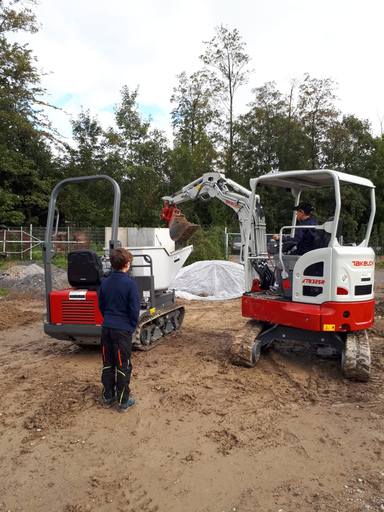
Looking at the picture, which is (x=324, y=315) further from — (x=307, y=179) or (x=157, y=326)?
(x=157, y=326)

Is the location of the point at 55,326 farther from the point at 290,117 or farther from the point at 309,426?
the point at 290,117

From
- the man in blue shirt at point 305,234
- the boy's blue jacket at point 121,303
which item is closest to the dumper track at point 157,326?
the boy's blue jacket at point 121,303

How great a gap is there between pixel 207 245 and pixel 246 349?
11598 mm

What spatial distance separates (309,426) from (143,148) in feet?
76.5

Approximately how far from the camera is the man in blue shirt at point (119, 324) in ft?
13.4

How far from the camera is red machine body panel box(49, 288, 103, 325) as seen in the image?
5.59 meters

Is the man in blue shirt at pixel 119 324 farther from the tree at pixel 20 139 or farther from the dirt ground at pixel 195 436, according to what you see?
the tree at pixel 20 139

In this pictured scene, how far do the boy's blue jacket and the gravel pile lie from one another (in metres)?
8.34

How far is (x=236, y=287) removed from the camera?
463 inches

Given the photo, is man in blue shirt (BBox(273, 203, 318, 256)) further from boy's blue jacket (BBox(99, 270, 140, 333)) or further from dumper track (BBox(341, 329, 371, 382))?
boy's blue jacket (BBox(99, 270, 140, 333))

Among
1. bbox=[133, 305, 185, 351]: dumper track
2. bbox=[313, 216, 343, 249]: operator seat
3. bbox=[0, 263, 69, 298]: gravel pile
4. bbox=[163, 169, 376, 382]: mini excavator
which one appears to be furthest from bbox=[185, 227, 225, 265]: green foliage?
bbox=[313, 216, 343, 249]: operator seat

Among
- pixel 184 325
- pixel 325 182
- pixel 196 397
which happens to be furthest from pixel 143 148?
pixel 196 397

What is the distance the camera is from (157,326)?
6.67 metres

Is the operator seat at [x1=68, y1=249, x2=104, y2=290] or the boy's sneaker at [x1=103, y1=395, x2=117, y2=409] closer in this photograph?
the boy's sneaker at [x1=103, y1=395, x2=117, y2=409]
